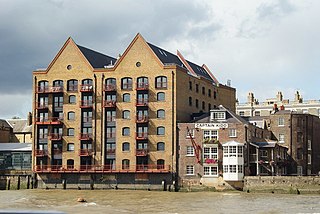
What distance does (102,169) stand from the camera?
76.4 metres

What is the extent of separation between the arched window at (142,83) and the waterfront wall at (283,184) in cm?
1822

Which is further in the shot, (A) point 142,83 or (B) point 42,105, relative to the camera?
(B) point 42,105

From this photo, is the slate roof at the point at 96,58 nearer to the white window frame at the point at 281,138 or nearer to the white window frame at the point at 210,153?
the white window frame at the point at 210,153

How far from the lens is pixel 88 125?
7862 cm

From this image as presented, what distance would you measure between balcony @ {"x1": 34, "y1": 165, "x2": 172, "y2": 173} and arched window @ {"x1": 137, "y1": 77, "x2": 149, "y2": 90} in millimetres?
10447

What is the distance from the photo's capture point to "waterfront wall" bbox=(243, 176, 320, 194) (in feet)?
212

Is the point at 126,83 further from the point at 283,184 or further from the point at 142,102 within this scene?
the point at 283,184

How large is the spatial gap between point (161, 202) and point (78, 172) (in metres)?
24.7

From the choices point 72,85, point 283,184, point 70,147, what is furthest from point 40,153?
point 283,184

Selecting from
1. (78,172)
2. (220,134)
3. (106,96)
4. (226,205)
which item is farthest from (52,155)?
(226,205)

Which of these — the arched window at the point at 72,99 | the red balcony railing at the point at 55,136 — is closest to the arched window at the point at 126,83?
the arched window at the point at 72,99

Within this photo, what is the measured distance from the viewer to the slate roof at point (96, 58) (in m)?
81.9

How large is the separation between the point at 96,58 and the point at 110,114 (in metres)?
11.4

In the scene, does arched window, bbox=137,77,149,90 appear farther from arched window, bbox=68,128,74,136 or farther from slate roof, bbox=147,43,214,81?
arched window, bbox=68,128,74,136
